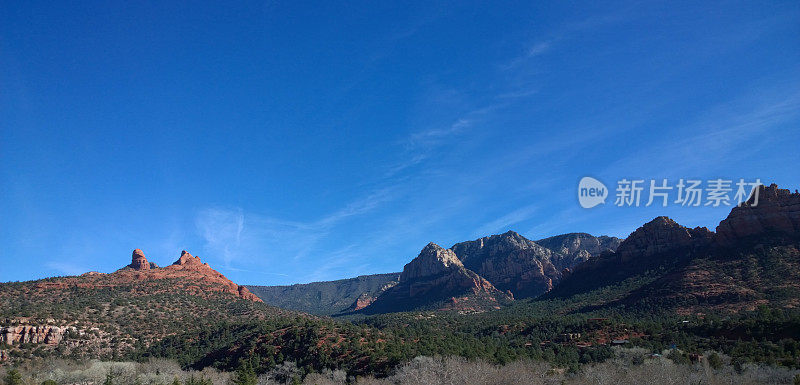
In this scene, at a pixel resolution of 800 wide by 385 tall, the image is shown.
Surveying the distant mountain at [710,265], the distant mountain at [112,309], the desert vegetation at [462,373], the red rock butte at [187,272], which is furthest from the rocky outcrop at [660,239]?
the red rock butte at [187,272]

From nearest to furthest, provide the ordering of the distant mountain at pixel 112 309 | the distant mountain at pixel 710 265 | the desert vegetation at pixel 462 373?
the desert vegetation at pixel 462 373 → the distant mountain at pixel 112 309 → the distant mountain at pixel 710 265

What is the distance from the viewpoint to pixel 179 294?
109m

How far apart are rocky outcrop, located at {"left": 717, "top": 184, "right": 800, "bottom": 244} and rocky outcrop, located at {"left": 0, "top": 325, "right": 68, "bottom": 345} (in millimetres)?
149350

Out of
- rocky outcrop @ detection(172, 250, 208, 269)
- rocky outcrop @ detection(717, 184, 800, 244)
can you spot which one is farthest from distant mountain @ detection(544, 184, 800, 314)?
rocky outcrop @ detection(172, 250, 208, 269)

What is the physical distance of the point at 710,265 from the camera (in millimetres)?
97750

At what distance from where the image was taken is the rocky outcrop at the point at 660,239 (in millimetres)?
120562

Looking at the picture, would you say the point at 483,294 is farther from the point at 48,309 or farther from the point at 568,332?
the point at 48,309

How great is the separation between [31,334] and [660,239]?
157613 mm

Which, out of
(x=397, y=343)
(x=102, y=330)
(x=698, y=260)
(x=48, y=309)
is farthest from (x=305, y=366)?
(x=698, y=260)

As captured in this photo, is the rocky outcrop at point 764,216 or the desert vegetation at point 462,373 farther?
the rocky outcrop at point 764,216

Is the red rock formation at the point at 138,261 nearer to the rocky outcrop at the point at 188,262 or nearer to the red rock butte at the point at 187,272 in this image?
the red rock butte at the point at 187,272

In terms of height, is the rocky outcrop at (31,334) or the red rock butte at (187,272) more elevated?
the red rock butte at (187,272)

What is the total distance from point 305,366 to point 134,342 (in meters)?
41.5

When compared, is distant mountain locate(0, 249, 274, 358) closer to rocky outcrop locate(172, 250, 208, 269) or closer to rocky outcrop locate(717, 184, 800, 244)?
rocky outcrop locate(172, 250, 208, 269)
